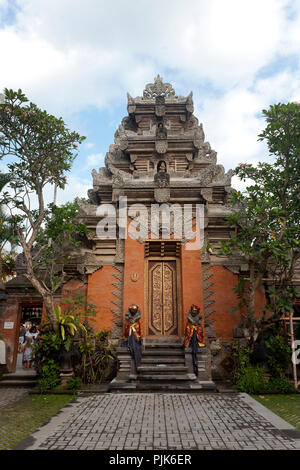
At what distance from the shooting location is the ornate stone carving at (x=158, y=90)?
627 inches

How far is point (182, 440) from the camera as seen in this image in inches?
195

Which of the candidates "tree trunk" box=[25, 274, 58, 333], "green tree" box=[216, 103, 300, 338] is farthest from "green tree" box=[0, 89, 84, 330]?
"green tree" box=[216, 103, 300, 338]

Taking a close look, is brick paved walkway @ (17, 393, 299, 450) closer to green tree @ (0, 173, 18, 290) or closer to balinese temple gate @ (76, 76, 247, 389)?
balinese temple gate @ (76, 76, 247, 389)

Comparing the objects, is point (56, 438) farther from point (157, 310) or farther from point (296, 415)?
point (157, 310)

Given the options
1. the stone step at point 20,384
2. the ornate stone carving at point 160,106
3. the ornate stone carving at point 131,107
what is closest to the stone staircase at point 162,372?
the stone step at point 20,384

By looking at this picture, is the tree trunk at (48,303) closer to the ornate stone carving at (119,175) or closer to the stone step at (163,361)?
the stone step at (163,361)

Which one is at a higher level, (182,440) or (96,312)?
(96,312)

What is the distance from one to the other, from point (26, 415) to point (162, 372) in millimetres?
3901

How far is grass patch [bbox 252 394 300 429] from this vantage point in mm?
6211

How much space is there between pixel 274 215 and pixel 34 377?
9.25 meters

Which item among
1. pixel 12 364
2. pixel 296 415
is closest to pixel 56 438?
pixel 296 415

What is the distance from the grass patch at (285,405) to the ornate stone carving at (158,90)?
1397cm

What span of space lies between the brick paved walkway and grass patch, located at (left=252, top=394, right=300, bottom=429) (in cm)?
40

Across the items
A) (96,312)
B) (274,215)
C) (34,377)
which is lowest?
(34,377)
